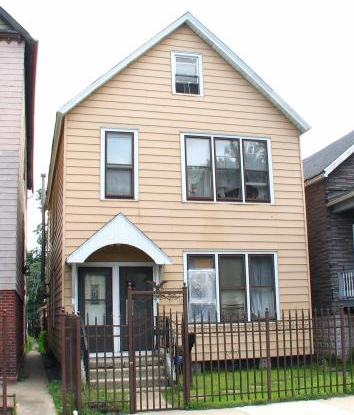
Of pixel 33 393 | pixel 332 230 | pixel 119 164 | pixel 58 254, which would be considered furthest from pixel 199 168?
pixel 33 393

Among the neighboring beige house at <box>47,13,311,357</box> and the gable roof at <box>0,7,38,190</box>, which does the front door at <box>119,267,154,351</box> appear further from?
the gable roof at <box>0,7,38,190</box>

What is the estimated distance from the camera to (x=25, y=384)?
1394cm

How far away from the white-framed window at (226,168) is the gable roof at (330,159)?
2.99 meters

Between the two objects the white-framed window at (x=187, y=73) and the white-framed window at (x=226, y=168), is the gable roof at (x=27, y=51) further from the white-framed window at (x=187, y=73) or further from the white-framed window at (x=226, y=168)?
the white-framed window at (x=226, y=168)

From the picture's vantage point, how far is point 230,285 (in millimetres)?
16109

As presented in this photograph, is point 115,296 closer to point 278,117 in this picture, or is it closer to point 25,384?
point 25,384

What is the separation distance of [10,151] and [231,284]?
6.81 m

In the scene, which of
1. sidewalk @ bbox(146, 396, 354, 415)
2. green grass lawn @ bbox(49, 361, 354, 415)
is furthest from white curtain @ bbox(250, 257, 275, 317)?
sidewalk @ bbox(146, 396, 354, 415)

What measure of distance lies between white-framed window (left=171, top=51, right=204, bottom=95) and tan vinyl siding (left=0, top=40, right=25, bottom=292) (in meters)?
4.26

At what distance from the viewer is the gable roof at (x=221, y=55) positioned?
15.9m

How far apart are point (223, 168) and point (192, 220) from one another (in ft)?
6.07

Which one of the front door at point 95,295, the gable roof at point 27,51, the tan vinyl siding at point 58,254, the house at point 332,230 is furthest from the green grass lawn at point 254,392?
the gable roof at point 27,51

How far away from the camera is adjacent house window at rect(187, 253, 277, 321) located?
51.9 ft

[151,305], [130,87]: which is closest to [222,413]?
[151,305]
